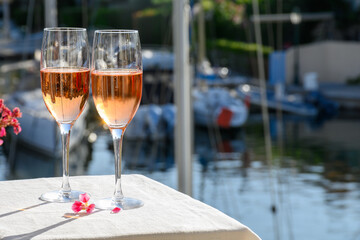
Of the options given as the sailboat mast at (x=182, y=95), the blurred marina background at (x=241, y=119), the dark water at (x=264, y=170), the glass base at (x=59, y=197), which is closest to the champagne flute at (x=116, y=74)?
the glass base at (x=59, y=197)

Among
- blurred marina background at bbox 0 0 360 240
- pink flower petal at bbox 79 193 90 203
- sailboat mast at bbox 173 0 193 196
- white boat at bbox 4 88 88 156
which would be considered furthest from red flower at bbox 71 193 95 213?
white boat at bbox 4 88 88 156

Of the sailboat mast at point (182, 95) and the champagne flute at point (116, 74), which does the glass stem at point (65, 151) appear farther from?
the sailboat mast at point (182, 95)

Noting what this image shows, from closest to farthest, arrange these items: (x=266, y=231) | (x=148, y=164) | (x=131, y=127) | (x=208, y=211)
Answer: (x=208, y=211), (x=266, y=231), (x=148, y=164), (x=131, y=127)

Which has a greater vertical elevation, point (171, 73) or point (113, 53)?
point (113, 53)

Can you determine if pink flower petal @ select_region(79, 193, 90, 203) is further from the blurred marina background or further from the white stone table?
the blurred marina background

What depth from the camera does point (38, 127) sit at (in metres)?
14.0

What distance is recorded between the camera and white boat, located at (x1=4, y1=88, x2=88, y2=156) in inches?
544

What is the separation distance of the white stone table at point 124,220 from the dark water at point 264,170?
764cm

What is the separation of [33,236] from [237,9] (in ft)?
89.6

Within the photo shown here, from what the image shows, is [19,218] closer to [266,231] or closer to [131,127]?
[266,231]

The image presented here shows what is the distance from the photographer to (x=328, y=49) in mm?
25203

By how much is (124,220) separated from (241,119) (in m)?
18.4

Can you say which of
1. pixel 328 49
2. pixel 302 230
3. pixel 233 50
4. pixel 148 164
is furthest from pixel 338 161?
pixel 233 50

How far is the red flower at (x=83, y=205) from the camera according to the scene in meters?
0.95
